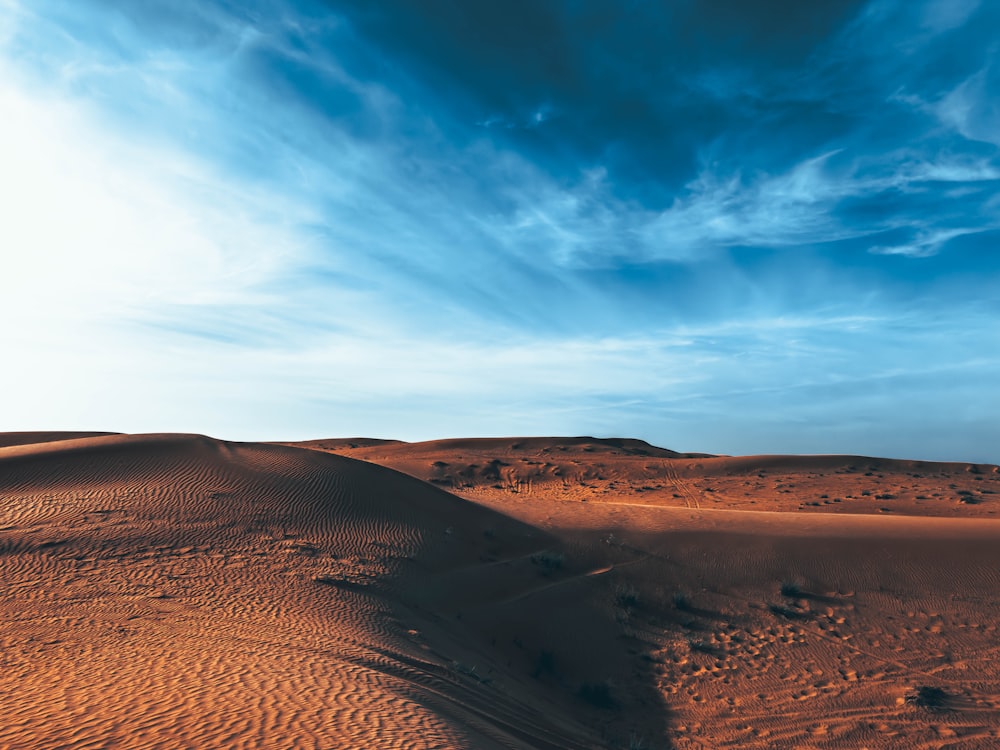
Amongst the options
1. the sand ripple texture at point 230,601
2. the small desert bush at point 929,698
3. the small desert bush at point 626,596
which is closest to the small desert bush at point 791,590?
the small desert bush at point 626,596

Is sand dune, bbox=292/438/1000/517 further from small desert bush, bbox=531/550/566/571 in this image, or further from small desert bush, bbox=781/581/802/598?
small desert bush, bbox=781/581/802/598

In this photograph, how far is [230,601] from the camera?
604 inches

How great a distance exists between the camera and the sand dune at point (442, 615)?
32.8ft

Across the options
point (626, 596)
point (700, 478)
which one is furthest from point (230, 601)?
point (700, 478)

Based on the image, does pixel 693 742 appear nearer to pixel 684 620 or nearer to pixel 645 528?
pixel 684 620

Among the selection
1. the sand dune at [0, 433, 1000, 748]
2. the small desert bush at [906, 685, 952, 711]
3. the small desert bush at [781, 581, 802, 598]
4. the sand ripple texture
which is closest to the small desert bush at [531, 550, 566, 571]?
the sand dune at [0, 433, 1000, 748]

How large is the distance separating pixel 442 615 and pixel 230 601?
5.17 meters

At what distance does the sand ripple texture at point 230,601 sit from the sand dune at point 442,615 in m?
0.07

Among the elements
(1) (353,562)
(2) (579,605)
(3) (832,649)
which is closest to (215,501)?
(1) (353,562)

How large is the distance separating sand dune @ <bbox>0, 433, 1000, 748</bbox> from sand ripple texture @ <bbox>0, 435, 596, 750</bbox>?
7 cm

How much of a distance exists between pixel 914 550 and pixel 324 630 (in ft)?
63.6

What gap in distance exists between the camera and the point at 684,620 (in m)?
18.9

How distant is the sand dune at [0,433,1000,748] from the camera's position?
9.99m

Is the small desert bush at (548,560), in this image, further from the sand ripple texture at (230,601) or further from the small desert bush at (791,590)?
the small desert bush at (791,590)
